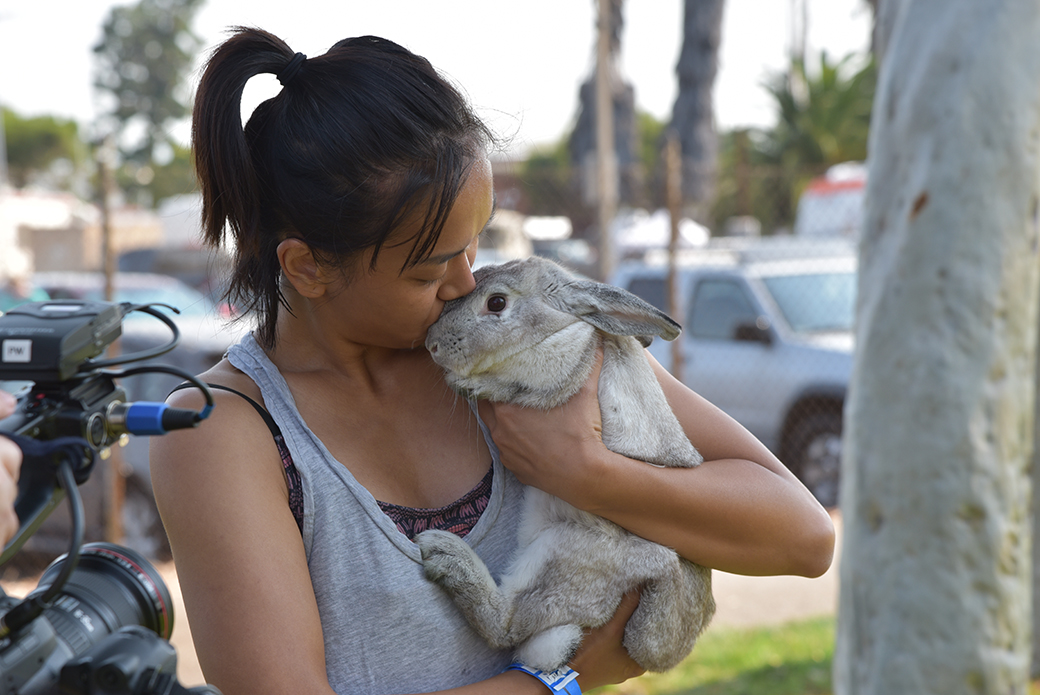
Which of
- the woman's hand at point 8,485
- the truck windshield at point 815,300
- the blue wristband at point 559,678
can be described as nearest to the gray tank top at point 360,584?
the blue wristband at point 559,678

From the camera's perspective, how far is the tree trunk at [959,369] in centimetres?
147

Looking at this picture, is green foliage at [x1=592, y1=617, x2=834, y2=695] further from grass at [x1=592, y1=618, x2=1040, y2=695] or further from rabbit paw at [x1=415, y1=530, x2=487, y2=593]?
rabbit paw at [x1=415, y1=530, x2=487, y2=593]

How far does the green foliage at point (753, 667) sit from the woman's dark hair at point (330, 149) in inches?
136

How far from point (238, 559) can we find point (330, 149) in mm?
794

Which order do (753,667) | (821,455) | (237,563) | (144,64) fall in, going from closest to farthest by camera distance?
(237,563), (753,667), (821,455), (144,64)

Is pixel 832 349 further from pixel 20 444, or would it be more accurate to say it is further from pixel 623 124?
pixel 623 124

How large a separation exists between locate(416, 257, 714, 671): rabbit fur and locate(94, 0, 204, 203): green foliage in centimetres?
5090

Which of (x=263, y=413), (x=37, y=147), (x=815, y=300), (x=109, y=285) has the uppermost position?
(x=263, y=413)

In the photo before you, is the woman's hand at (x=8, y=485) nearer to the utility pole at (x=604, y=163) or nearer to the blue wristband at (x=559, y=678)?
the blue wristband at (x=559, y=678)

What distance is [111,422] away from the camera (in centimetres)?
126

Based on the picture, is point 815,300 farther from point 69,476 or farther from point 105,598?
point 69,476

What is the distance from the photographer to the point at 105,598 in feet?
4.45

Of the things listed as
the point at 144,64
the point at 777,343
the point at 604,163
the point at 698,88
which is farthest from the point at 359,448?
the point at 144,64

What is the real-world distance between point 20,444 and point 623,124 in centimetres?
1842
